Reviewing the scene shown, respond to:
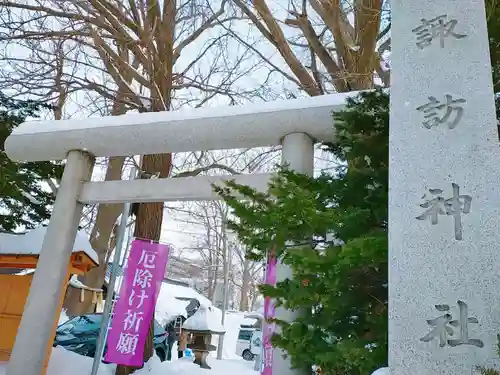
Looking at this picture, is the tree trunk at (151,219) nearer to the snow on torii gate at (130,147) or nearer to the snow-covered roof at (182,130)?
the snow on torii gate at (130,147)

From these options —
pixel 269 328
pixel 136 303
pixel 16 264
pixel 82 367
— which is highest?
pixel 16 264

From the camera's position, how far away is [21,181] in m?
6.82

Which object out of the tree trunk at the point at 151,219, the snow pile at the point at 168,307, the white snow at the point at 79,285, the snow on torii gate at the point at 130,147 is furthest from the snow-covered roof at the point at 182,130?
the snow pile at the point at 168,307

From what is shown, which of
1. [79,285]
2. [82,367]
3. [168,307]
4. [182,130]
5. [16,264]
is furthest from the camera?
[168,307]

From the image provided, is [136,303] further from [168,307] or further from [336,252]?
[168,307]

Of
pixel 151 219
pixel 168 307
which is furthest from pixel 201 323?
pixel 168 307

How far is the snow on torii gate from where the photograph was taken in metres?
4.41

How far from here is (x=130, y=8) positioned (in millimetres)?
7840

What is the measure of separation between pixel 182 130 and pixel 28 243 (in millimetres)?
3195

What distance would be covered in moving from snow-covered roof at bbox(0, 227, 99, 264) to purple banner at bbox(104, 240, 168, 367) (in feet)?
2.60

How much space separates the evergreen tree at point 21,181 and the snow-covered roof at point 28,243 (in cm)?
67

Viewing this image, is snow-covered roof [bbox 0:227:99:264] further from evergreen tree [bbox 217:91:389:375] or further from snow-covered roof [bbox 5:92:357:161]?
evergreen tree [bbox 217:91:389:375]

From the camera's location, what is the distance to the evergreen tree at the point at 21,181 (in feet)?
21.4

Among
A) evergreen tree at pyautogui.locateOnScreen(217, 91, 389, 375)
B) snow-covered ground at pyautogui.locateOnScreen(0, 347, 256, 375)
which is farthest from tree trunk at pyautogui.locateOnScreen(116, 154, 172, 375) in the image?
evergreen tree at pyautogui.locateOnScreen(217, 91, 389, 375)
